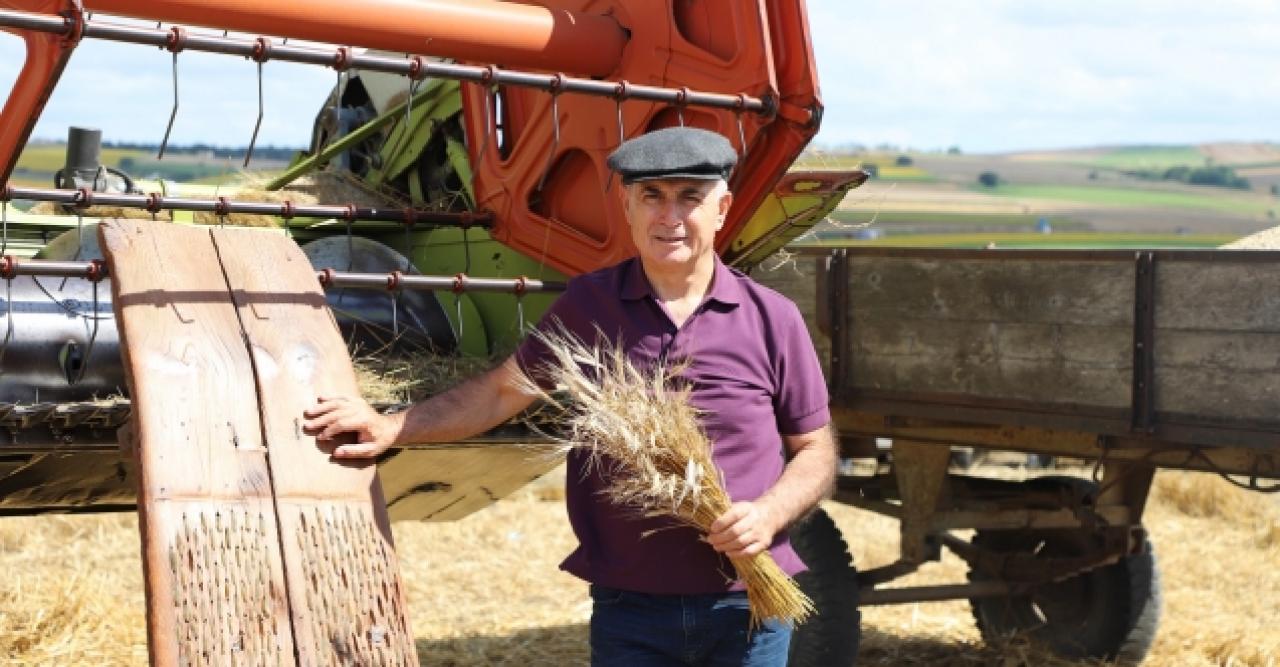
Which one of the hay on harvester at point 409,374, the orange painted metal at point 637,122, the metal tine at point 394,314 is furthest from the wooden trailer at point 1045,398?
the metal tine at point 394,314

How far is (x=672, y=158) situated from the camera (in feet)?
10.5

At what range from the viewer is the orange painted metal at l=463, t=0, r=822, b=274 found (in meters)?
4.75

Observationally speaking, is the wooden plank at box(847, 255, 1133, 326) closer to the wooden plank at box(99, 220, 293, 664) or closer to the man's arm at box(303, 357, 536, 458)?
the man's arm at box(303, 357, 536, 458)

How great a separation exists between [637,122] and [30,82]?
178 centimetres

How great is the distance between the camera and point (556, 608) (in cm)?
806

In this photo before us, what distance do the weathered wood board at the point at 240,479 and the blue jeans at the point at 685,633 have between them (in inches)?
15.2

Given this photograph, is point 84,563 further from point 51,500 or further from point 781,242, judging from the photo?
point 781,242

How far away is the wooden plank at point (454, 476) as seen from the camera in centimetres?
466

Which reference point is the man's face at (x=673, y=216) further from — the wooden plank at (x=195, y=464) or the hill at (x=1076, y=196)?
the hill at (x=1076, y=196)

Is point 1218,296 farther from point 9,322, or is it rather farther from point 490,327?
point 9,322

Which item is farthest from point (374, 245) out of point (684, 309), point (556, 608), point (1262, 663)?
point (1262, 663)

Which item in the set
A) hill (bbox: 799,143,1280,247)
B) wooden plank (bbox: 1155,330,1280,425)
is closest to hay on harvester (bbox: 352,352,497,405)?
wooden plank (bbox: 1155,330,1280,425)

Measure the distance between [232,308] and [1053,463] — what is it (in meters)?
9.49

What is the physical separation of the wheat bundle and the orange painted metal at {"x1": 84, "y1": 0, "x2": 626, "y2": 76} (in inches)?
59.2
